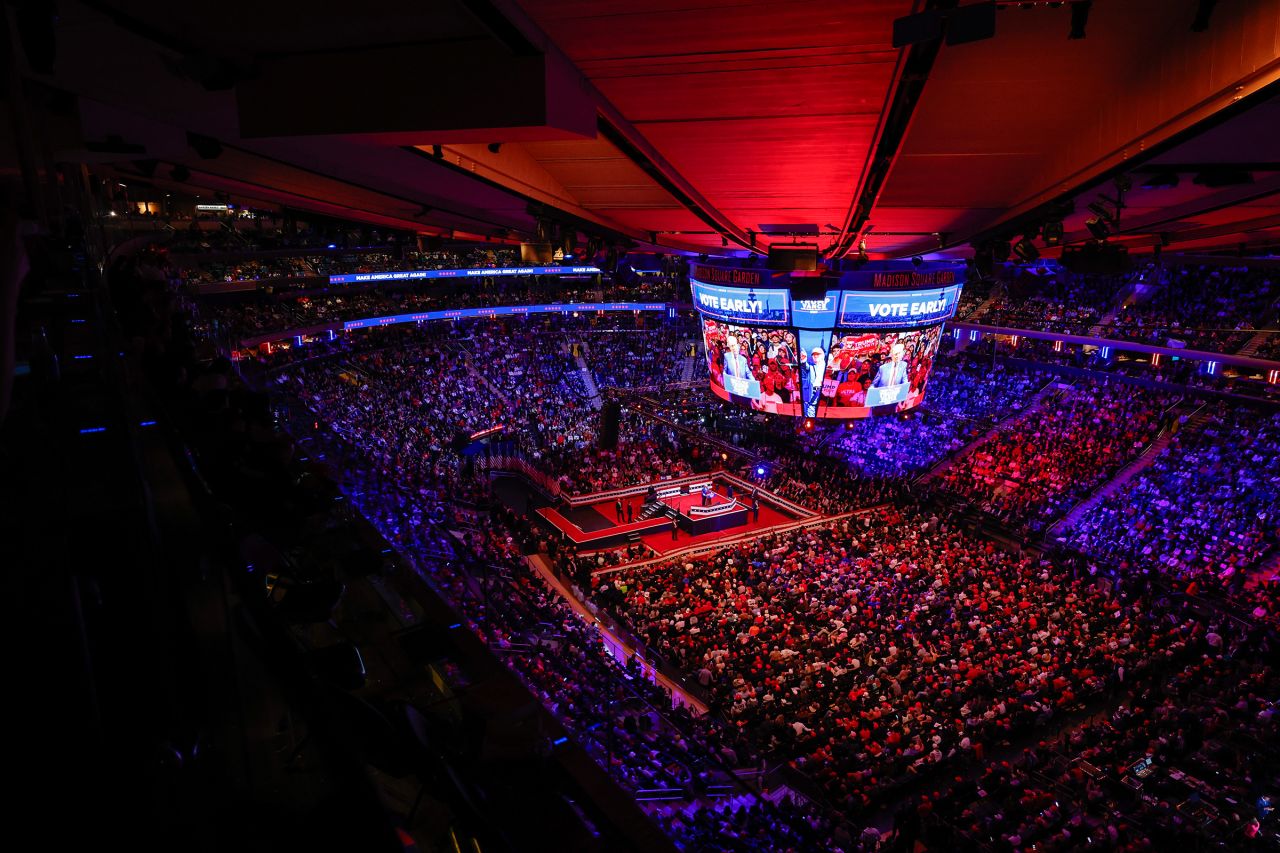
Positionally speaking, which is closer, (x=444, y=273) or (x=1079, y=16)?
(x=1079, y=16)

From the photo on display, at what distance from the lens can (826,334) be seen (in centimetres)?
1448

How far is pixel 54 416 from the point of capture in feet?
9.89

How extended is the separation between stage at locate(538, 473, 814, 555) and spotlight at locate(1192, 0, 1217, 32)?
1682cm

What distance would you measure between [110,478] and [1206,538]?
63.4 ft

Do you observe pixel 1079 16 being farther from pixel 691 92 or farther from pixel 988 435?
pixel 988 435

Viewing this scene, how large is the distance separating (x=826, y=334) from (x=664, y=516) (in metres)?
8.41

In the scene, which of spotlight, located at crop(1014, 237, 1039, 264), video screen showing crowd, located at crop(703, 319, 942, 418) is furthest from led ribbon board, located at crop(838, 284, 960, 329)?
spotlight, located at crop(1014, 237, 1039, 264)

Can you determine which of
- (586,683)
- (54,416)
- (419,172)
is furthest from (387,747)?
(586,683)

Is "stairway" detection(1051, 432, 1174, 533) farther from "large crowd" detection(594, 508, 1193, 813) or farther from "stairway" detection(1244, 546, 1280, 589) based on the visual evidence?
"stairway" detection(1244, 546, 1280, 589)

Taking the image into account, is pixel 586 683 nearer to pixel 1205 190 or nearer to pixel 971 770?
pixel 971 770

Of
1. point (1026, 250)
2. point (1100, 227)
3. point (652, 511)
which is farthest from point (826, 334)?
point (652, 511)

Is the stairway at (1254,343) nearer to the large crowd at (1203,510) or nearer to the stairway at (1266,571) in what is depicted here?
the large crowd at (1203,510)

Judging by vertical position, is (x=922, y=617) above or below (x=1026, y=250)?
below

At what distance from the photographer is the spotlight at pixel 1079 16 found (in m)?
2.96
